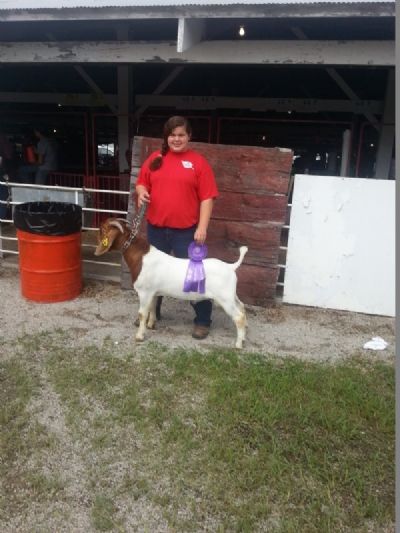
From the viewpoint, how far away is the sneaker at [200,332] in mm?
4195

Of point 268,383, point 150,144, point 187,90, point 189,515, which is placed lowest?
point 189,515

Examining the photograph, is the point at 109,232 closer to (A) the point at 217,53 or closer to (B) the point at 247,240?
(B) the point at 247,240

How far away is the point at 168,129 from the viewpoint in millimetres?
3703

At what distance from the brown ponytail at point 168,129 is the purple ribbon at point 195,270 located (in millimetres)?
707

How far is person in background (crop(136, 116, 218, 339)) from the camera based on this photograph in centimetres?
378

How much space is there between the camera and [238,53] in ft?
16.6

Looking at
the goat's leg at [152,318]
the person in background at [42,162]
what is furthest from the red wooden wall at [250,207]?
the person in background at [42,162]

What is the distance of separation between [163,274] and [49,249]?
58.5 inches

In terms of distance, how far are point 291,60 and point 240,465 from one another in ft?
13.3

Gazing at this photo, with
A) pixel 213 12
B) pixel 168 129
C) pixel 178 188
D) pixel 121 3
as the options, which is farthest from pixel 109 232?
pixel 121 3

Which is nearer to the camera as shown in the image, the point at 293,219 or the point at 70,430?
the point at 70,430

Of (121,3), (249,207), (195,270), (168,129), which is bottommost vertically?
(195,270)

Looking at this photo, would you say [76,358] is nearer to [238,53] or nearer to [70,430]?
[70,430]

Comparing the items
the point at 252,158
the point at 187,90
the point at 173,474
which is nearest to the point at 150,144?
the point at 252,158
